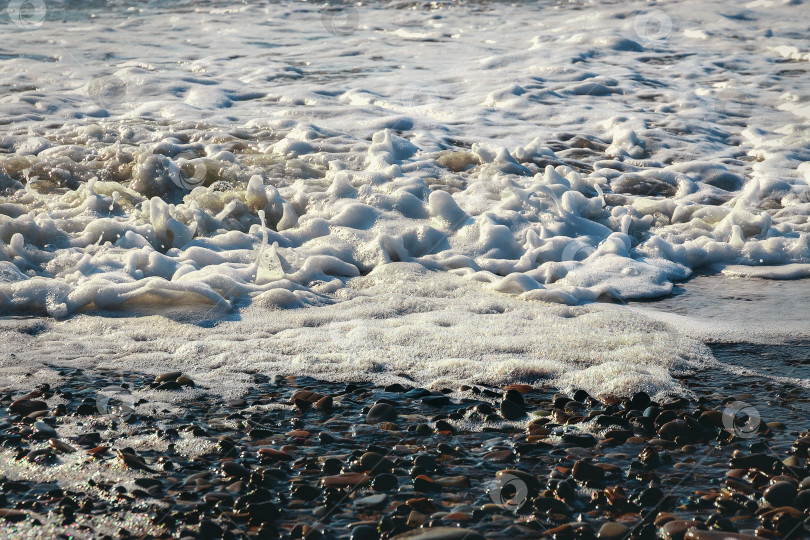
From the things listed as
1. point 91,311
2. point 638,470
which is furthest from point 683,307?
point 91,311

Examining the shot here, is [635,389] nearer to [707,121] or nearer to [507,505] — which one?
[507,505]

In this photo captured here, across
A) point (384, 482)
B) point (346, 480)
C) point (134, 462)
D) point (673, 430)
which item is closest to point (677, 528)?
point (673, 430)

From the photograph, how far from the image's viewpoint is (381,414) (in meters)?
2.96

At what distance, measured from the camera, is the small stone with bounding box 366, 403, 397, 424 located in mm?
2951

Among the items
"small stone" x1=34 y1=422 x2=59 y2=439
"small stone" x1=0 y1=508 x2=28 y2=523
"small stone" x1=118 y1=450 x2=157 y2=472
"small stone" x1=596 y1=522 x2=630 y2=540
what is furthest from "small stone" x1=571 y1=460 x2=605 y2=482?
"small stone" x1=34 y1=422 x2=59 y2=439

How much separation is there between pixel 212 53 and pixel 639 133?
21.4 ft

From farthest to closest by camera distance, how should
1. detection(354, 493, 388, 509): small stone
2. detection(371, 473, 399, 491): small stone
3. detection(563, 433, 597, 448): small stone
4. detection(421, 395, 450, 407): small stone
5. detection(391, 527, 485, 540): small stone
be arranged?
detection(421, 395, 450, 407): small stone, detection(563, 433, 597, 448): small stone, detection(371, 473, 399, 491): small stone, detection(354, 493, 388, 509): small stone, detection(391, 527, 485, 540): small stone

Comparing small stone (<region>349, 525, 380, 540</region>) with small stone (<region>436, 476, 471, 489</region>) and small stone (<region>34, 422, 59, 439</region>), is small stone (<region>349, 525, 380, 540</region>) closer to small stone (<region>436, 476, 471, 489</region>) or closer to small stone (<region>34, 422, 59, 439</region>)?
small stone (<region>436, 476, 471, 489</region>)

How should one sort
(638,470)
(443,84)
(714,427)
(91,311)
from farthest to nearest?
(443,84) → (91,311) → (714,427) → (638,470)

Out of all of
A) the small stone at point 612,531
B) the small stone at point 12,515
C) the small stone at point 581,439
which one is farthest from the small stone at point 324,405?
the small stone at point 612,531

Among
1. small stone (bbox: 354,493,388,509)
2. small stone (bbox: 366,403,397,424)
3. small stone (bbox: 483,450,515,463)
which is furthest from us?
small stone (bbox: 366,403,397,424)

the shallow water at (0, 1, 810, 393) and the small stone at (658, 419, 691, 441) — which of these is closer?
the small stone at (658, 419, 691, 441)

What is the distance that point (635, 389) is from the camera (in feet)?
10.5

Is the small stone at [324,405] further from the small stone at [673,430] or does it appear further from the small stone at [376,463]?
the small stone at [673,430]
